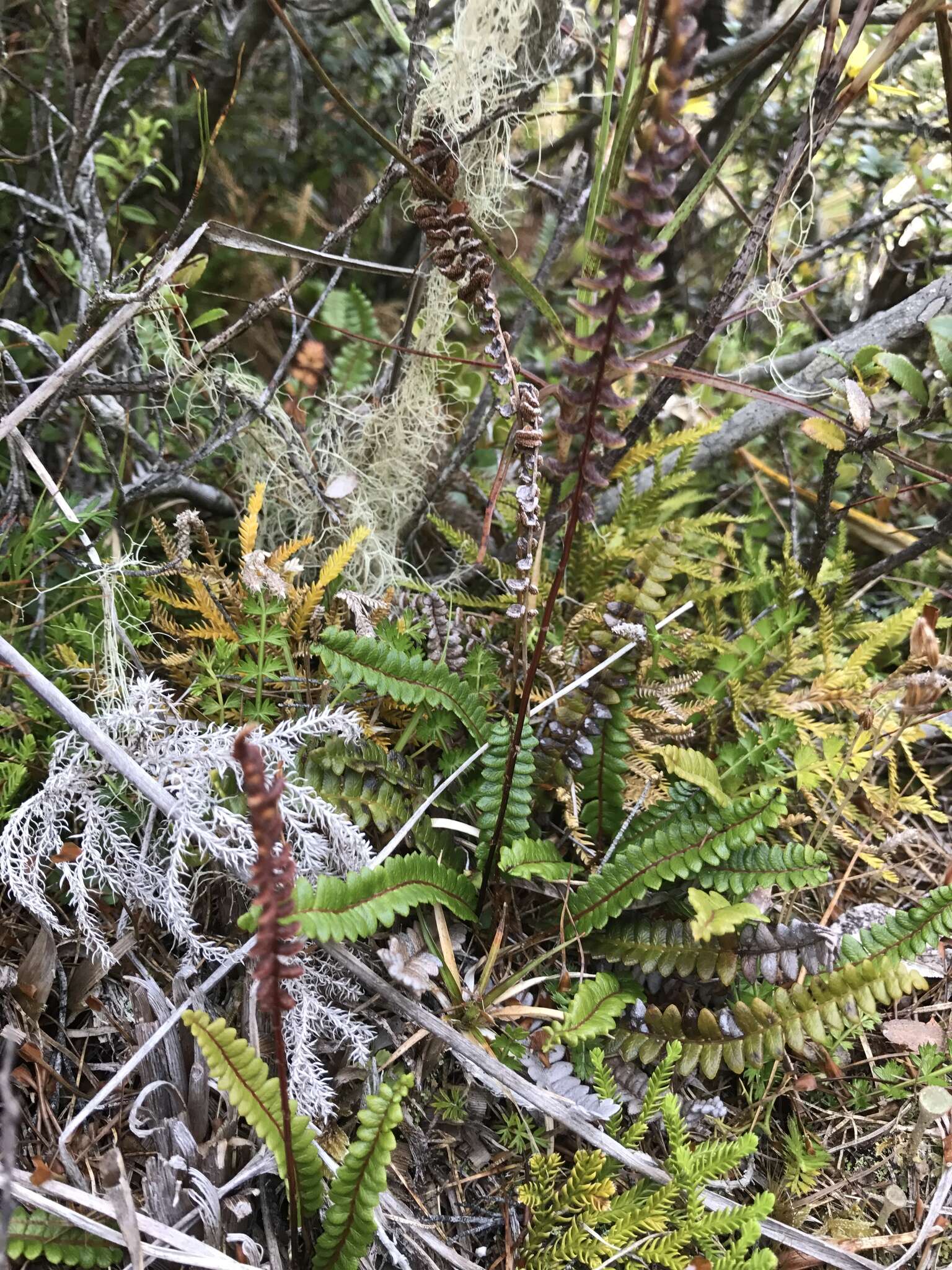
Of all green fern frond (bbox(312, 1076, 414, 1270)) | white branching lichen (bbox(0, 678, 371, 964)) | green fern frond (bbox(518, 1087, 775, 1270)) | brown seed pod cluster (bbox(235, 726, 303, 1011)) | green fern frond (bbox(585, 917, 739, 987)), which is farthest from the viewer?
green fern frond (bbox(585, 917, 739, 987))

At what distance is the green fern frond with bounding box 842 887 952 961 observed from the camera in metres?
1.33

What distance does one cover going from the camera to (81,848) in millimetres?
1311

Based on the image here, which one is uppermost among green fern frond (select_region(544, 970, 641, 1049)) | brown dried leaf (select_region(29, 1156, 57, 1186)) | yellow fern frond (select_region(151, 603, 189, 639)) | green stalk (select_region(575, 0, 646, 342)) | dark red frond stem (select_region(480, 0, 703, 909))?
green stalk (select_region(575, 0, 646, 342))

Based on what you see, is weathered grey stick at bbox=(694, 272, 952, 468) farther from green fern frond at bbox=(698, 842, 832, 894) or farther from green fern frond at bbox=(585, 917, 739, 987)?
green fern frond at bbox=(585, 917, 739, 987)

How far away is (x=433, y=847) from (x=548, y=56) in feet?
4.92

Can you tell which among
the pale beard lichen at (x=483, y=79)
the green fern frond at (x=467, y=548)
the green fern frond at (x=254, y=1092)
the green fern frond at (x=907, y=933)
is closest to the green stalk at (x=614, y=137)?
the pale beard lichen at (x=483, y=79)

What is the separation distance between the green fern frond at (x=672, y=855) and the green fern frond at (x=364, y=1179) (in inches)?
18.7

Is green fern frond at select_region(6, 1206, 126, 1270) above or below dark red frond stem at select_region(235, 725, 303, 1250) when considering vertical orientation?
below

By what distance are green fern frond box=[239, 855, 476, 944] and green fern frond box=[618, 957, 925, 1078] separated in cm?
34

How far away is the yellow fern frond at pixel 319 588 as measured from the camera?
5.22 feet

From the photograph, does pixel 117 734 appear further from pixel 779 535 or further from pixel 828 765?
pixel 779 535

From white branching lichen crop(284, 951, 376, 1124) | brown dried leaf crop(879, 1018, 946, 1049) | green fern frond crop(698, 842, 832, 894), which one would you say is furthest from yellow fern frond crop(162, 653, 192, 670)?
brown dried leaf crop(879, 1018, 946, 1049)

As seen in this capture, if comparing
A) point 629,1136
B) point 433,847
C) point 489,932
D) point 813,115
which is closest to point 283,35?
point 813,115

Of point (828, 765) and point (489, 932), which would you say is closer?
point (489, 932)
